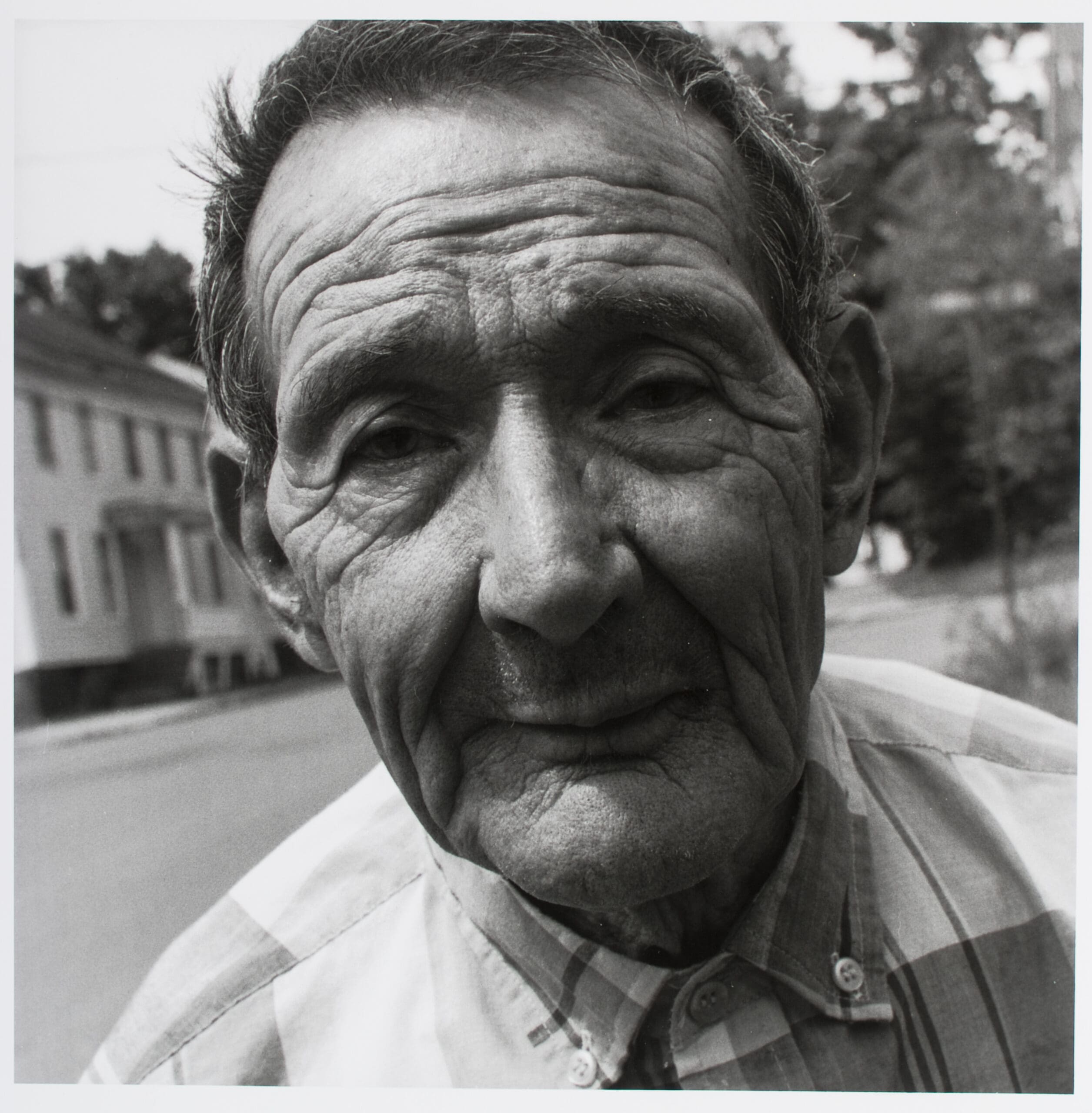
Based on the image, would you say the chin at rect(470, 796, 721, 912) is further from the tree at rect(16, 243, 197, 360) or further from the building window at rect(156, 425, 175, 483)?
the building window at rect(156, 425, 175, 483)

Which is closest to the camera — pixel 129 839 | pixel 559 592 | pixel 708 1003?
pixel 559 592

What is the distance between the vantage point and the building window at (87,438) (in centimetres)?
203

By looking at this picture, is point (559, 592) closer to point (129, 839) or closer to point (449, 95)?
point (449, 95)

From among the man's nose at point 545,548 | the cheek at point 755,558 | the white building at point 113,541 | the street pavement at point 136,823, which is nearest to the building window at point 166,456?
the white building at point 113,541

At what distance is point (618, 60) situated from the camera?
4.17 feet

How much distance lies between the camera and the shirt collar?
4.32 ft

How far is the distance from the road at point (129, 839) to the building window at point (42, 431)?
581 millimetres

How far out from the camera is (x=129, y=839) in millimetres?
1949

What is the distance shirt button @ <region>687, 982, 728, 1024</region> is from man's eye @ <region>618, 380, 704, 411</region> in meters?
0.77

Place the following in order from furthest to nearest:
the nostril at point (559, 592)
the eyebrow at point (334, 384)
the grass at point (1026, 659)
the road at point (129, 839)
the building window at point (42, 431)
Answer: the grass at point (1026, 659), the building window at point (42, 431), the road at point (129, 839), the eyebrow at point (334, 384), the nostril at point (559, 592)

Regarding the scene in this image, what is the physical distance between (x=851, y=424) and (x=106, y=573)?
1608 mm

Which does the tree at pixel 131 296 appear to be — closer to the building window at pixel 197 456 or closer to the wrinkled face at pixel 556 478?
the building window at pixel 197 456

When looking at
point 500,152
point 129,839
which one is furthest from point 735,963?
point 129,839

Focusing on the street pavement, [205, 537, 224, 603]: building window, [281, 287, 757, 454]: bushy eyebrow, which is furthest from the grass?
[205, 537, 224, 603]: building window
